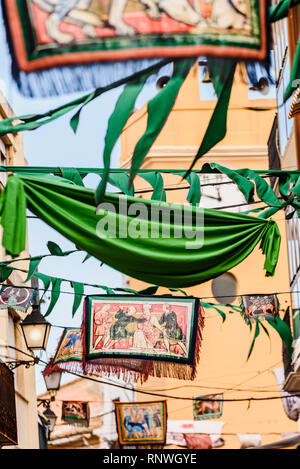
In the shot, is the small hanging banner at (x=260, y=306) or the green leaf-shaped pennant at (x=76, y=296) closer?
the green leaf-shaped pennant at (x=76, y=296)

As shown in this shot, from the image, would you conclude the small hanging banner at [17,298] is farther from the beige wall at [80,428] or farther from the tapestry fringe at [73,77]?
the beige wall at [80,428]

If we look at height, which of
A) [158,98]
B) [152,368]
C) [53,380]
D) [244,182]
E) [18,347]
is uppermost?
[158,98]

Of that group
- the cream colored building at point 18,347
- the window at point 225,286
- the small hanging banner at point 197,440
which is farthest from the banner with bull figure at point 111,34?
the window at point 225,286

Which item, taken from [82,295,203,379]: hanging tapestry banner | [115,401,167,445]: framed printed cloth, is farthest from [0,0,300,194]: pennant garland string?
[115,401,167,445]: framed printed cloth

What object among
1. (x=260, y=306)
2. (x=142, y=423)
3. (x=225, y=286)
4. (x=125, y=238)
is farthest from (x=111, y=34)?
(x=225, y=286)

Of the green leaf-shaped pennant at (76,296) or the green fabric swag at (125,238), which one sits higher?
the green fabric swag at (125,238)

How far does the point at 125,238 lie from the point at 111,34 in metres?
1.43

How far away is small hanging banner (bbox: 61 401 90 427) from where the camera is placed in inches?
1056

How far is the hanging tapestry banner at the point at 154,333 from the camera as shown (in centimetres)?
1249

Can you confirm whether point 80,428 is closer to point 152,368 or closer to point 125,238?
point 152,368

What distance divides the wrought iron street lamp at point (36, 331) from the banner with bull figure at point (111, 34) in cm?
942

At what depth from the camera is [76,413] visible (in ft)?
89.4

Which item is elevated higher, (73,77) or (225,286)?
(73,77)
